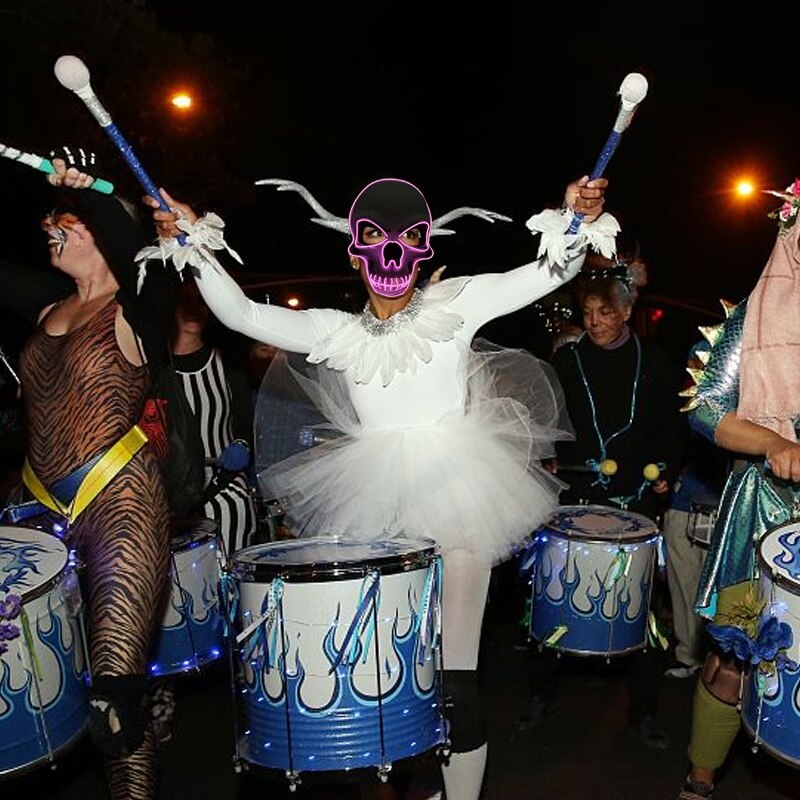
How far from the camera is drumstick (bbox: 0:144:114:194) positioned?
279 centimetres

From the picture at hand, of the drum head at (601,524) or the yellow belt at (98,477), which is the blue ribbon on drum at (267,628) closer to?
the yellow belt at (98,477)

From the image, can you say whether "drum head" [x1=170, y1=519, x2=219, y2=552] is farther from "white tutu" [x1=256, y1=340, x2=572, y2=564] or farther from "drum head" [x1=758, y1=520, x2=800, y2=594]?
"drum head" [x1=758, y1=520, x2=800, y2=594]

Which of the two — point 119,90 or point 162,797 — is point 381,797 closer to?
point 162,797

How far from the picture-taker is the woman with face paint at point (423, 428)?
11.2 feet

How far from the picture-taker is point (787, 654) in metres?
2.85

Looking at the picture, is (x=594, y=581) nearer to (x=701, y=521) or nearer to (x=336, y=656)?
(x=701, y=521)

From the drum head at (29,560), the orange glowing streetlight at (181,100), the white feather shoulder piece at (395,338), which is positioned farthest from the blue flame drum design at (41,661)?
the orange glowing streetlight at (181,100)

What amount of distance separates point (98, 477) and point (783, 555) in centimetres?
207

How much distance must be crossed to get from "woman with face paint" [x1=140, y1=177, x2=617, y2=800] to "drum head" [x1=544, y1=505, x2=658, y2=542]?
3.59 ft

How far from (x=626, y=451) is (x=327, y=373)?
2.16 metres

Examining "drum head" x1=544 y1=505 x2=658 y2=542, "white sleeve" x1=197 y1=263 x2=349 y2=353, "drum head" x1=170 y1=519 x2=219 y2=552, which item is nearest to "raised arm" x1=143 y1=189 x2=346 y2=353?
"white sleeve" x1=197 y1=263 x2=349 y2=353

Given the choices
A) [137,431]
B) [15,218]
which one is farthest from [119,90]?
[137,431]

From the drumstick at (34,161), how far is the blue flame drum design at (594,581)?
2535 mm

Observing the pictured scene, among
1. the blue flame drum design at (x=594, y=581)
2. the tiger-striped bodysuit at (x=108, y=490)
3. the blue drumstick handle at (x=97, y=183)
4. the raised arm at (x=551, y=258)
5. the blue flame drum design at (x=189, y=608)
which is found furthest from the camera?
the blue flame drum design at (x=594, y=581)
